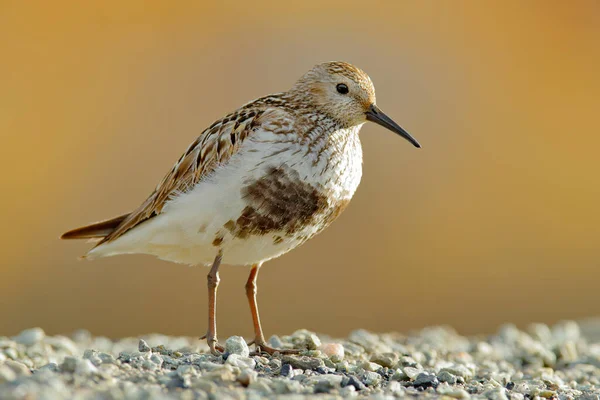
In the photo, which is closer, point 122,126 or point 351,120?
point 351,120

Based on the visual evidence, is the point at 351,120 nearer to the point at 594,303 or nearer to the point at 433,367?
the point at 433,367

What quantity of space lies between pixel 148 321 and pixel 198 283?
1.35m

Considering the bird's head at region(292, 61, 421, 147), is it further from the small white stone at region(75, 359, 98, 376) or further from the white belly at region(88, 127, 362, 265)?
the small white stone at region(75, 359, 98, 376)

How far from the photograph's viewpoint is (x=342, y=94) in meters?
7.09

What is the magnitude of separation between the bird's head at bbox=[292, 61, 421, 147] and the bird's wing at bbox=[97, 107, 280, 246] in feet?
1.44

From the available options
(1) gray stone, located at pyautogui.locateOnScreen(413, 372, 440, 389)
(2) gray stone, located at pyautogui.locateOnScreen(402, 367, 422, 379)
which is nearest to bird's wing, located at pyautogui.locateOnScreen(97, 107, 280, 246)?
(2) gray stone, located at pyautogui.locateOnScreen(402, 367, 422, 379)

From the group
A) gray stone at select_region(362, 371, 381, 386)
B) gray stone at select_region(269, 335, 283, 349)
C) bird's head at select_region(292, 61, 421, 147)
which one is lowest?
gray stone at select_region(269, 335, 283, 349)

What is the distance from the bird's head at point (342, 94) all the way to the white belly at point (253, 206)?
0.96 feet

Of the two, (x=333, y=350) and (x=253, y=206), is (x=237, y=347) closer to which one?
(x=333, y=350)

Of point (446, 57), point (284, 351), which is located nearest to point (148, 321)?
point (284, 351)

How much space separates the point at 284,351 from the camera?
6.82 m

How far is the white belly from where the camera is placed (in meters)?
6.41

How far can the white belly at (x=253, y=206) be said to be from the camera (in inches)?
252

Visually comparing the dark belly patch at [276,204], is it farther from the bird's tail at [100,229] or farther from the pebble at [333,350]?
the bird's tail at [100,229]
